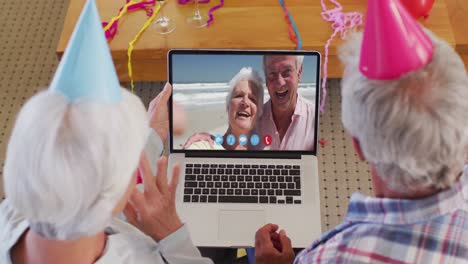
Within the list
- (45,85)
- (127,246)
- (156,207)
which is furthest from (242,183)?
(45,85)

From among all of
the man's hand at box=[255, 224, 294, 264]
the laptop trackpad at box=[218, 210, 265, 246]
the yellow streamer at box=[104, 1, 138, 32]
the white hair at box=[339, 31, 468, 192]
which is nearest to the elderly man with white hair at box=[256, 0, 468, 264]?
the white hair at box=[339, 31, 468, 192]

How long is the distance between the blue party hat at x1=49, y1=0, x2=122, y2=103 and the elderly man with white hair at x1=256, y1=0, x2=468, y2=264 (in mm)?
364

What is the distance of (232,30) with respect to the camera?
72.6 inches

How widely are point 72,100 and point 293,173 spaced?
77cm

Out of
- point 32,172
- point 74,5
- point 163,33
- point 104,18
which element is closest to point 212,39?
point 163,33

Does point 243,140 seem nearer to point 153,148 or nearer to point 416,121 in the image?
point 153,148

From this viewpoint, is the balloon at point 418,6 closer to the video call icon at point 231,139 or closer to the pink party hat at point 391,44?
the video call icon at point 231,139

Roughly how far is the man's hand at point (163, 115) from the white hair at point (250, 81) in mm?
127

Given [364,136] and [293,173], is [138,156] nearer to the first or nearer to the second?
[364,136]

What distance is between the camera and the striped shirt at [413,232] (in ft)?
2.79

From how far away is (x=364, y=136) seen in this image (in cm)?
87

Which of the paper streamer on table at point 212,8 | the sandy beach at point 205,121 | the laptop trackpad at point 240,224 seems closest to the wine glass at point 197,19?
the paper streamer on table at point 212,8

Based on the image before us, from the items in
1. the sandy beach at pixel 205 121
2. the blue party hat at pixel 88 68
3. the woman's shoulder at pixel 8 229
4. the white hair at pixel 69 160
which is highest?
the blue party hat at pixel 88 68

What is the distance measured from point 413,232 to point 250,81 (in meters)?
0.68
